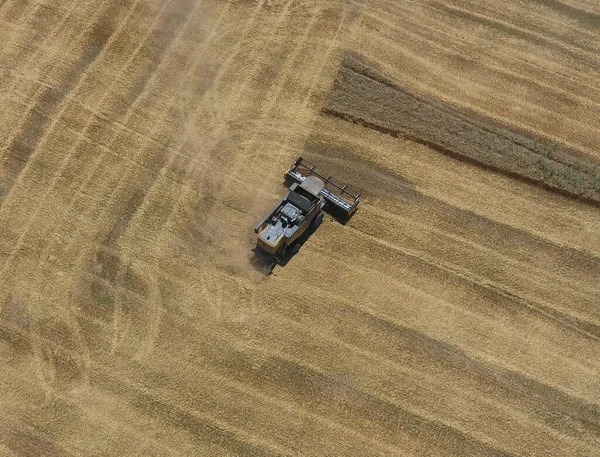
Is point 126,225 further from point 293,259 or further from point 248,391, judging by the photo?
point 248,391

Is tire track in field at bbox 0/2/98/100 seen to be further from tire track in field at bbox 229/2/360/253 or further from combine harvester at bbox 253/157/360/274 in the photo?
combine harvester at bbox 253/157/360/274

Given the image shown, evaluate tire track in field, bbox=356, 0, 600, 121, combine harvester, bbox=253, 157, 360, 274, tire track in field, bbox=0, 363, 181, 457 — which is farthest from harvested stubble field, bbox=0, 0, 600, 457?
combine harvester, bbox=253, 157, 360, 274

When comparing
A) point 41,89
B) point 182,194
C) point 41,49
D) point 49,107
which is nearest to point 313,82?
point 182,194

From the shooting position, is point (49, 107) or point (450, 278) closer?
point (450, 278)

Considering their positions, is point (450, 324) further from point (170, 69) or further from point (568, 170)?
point (170, 69)

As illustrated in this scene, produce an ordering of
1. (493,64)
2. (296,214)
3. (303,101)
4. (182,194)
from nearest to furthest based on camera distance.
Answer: (296,214), (182,194), (303,101), (493,64)

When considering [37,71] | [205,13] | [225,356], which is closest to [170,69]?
[205,13]

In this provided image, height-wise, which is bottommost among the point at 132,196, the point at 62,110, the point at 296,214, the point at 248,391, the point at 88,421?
the point at 88,421

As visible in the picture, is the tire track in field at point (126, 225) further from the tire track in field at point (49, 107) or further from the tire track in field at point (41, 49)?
the tire track in field at point (41, 49)
